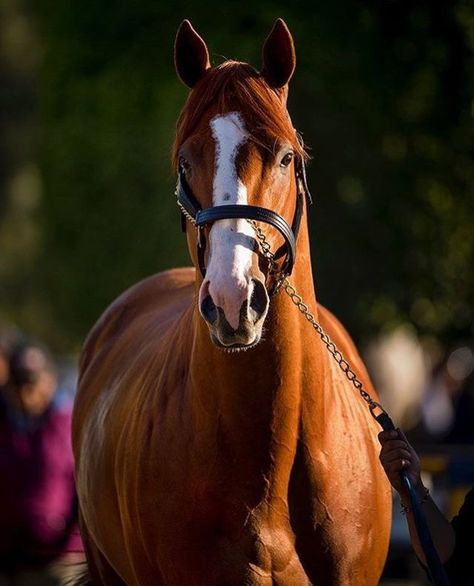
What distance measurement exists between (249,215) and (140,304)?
299 cm

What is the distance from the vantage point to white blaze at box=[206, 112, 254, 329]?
423cm

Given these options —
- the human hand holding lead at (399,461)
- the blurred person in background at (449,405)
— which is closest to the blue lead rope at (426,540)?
the human hand holding lead at (399,461)

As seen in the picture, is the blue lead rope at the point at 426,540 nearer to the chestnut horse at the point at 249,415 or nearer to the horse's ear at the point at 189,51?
the chestnut horse at the point at 249,415

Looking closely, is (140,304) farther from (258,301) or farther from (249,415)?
(258,301)

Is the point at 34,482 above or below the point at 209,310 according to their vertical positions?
below

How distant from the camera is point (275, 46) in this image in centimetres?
492

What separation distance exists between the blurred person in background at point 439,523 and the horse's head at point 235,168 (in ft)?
2.00

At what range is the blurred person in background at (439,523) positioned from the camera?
449cm

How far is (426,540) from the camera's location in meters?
4.41

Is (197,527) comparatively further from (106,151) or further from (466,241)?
(106,151)

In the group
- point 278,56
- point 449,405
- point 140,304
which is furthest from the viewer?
point 449,405

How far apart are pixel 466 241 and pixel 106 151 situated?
4.57m

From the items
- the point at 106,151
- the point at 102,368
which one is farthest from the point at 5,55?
the point at 102,368

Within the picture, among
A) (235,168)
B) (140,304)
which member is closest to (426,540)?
(235,168)
